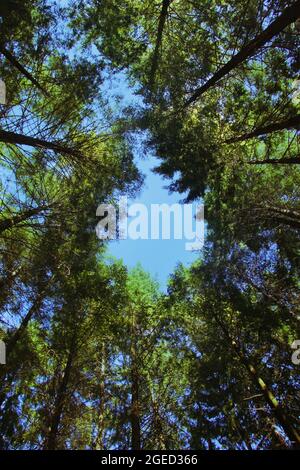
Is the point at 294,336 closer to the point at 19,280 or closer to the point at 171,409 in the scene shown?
the point at 171,409

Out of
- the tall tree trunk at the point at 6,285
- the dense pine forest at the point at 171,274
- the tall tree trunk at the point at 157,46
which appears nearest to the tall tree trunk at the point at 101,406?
the dense pine forest at the point at 171,274

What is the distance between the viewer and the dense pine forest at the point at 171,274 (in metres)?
7.85

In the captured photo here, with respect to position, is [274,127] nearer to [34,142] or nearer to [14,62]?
[34,142]

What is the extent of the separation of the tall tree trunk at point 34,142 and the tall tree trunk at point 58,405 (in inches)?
182

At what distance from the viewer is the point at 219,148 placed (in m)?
9.32

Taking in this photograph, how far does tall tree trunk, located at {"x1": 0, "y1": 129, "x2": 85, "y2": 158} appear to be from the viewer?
649 centimetres

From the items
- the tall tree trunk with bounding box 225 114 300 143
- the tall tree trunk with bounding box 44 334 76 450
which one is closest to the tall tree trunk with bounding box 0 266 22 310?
the tall tree trunk with bounding box 44 334 76 450

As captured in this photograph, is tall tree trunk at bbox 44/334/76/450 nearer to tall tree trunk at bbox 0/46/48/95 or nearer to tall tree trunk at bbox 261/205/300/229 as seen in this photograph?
tall tree trunk at bbox 261/205/300/229

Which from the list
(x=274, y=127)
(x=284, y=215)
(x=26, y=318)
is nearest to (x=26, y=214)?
(x=26, y=318)

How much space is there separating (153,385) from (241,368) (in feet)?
7.90

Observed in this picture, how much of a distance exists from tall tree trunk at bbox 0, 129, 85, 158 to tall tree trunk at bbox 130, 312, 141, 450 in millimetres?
5111

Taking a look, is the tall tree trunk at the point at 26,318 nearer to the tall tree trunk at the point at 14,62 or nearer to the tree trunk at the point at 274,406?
the tall tree trunk at the point at 14,62

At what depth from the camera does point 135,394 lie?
8.95 metres

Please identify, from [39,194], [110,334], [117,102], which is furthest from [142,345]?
[117,102]
